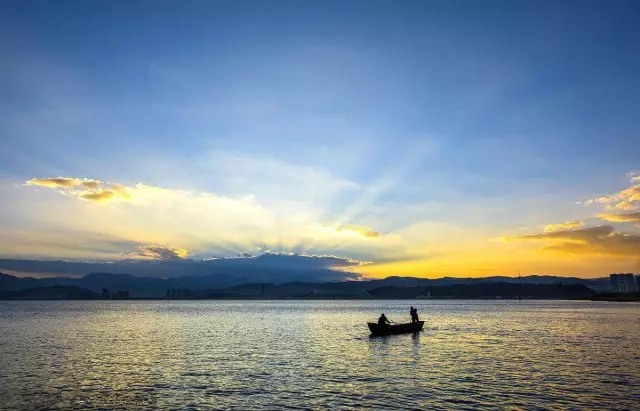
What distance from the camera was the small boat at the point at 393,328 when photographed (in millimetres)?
81500

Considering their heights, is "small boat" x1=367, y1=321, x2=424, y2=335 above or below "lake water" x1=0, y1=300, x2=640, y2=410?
above

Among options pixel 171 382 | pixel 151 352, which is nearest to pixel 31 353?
pixel 151 352

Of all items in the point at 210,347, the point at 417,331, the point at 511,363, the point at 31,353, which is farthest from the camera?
the point at 417,331

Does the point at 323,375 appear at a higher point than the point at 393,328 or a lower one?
lower

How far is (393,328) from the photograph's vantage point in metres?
83.8

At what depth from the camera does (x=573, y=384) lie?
39.5m

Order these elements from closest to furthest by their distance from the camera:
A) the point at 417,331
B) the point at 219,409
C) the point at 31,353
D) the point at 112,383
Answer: the point at 219,409, the point at 112,383, the point at 31,353, the point at 417,331

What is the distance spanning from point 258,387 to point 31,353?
4040cm

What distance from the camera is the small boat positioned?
267 feet

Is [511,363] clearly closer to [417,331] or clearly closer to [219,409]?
[219,409]

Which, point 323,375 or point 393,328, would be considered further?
point 393,328

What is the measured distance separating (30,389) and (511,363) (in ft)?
153

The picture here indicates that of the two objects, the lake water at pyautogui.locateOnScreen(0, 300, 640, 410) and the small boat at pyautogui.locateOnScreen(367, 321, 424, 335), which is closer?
the lake water at pyautogui.locateOnScreen(0, 300, 640, 410)

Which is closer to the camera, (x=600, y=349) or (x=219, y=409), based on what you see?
(x=219, y=409)
